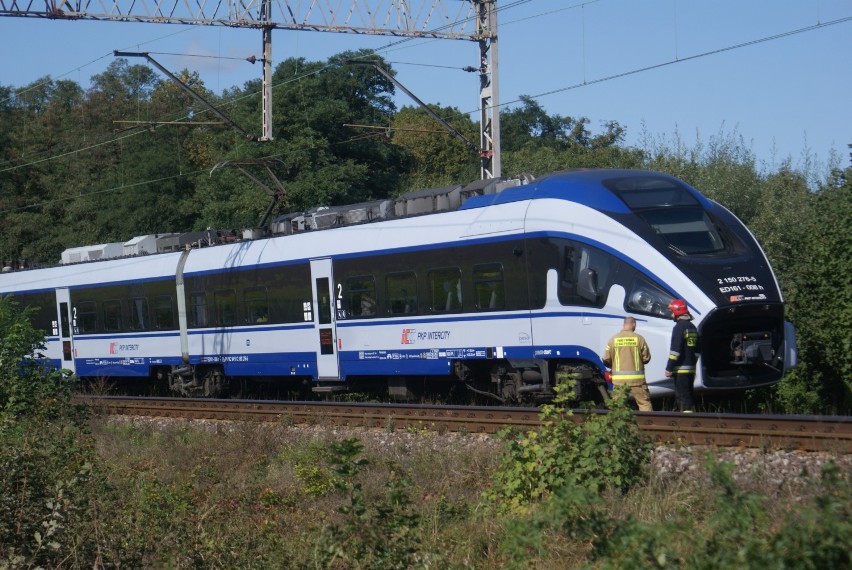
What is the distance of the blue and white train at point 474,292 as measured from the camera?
13969 millimetres

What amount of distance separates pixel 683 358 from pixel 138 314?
15.0m

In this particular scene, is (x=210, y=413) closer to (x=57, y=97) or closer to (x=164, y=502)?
(x=164, y=502)

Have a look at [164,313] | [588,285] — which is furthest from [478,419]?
[164,313]

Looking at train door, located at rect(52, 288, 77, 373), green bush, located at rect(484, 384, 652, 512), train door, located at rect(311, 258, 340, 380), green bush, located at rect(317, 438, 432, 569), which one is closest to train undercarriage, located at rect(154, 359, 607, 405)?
train door, located at rect(311, 258, 340, 380)

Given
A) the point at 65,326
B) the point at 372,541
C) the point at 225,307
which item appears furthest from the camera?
the point at 65,326

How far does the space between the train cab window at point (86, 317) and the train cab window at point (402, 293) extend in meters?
10.8

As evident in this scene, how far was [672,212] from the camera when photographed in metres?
14.9

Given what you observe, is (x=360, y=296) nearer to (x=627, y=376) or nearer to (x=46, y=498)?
(x=627, y=376)

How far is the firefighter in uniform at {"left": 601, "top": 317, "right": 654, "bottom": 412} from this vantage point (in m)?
12.8

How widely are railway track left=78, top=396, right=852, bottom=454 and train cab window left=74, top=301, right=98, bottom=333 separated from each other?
4249 millimetres

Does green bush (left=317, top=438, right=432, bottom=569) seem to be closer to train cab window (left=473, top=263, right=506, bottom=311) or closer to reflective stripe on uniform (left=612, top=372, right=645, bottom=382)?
reflective stripe on uniform (left=612, top=372, right=645, bottom=382)

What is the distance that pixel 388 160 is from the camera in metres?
54.5

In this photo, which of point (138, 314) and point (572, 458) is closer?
point (572, 458)

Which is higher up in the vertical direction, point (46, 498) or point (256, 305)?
point (256, 305)
